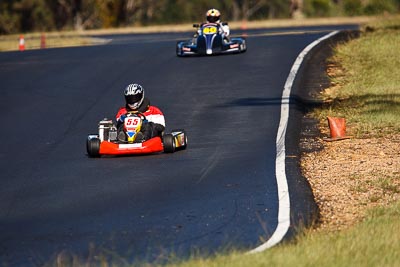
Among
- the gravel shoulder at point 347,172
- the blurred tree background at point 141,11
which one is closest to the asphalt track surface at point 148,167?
the gravel shoulder at point 347,172

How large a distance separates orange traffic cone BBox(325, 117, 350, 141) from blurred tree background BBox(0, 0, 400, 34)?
47635mm

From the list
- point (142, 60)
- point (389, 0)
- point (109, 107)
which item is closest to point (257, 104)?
point (109, 107)

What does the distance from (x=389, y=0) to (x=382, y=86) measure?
166ft

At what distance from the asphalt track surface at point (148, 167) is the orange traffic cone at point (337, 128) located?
0.61 metres

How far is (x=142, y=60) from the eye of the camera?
28672mm

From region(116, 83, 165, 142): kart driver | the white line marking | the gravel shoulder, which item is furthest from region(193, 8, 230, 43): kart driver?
region(116, 83, 165, 142): kart driver

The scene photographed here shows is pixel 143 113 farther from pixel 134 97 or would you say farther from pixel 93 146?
pixel 93 146

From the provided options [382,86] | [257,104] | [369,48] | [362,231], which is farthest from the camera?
[369,48]

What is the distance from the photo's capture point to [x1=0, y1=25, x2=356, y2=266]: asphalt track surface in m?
10.4

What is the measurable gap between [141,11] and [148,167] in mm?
68858

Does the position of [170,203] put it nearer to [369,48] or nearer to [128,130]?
[128,130]

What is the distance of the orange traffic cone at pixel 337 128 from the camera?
54.0ft

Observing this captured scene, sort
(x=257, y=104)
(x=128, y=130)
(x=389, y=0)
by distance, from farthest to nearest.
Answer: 1. (x=389, y=0)
2. (x=257, y=104)
3. (x=128, y=130)

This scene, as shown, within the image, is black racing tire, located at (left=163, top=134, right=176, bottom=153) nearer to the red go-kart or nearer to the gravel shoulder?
the red go-kart
